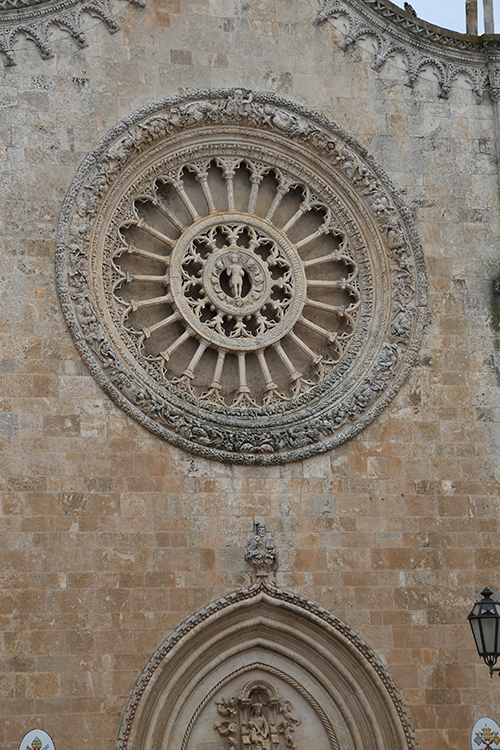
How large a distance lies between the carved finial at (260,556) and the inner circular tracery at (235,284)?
1.58 meters

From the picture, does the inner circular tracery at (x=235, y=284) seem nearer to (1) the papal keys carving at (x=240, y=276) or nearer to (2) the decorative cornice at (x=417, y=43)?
(1) the papal keys carving at (x=240, y=276)

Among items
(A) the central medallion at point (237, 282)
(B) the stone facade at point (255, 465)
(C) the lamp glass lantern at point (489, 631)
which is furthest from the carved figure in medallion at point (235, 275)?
(C) the lamp glass lantern at point (489, 631)

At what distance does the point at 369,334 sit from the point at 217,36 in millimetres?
3841

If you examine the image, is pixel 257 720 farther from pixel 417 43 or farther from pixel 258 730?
pixel 417 43

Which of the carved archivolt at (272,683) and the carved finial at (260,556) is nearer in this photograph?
the carved archivolt at (272,683)

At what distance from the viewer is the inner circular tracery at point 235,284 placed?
13.5m

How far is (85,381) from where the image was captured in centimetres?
1269

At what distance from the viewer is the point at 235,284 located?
13.6 meters

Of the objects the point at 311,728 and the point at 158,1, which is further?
the point at 158,1

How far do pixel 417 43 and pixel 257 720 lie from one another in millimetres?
7991

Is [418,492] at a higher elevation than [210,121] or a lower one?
lower

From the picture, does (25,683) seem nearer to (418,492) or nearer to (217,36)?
(418,492)

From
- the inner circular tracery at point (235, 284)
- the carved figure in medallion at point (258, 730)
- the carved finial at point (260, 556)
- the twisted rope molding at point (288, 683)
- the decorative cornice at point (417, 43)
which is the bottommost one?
the carved figure in medallion at point (258, 730)

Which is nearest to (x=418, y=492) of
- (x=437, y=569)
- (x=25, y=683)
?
(x=437, y=569)
